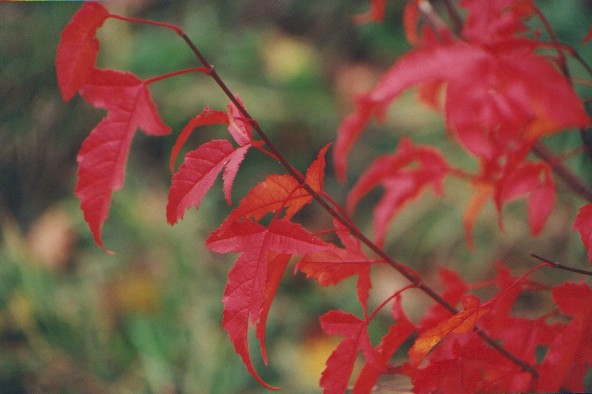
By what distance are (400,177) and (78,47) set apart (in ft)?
1.17

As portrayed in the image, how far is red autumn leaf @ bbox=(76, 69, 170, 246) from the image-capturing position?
1.20 feet

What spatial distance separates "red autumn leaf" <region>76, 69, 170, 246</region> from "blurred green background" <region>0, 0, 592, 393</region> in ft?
1.82

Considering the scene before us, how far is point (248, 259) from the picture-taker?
0.34 meters

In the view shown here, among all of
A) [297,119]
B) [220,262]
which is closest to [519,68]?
[220,262]

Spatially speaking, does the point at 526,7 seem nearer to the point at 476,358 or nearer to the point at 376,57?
the point at 476,358

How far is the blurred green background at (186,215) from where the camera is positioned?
0.96 metres

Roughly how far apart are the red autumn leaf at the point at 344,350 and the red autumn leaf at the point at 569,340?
102mm

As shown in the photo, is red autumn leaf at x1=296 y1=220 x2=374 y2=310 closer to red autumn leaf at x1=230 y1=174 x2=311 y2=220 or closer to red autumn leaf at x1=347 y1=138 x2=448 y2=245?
red autumn leaf at x1=230 y1=174 x2=311 y2=220

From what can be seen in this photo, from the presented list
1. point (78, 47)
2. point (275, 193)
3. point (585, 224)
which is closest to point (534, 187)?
point (585, 224)

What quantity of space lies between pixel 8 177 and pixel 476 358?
1473 mm

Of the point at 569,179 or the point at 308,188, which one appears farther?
the point at 569,179

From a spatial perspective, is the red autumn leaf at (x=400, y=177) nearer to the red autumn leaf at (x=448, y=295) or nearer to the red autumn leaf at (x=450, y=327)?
the red autumn leaf at (x=448, y=295)

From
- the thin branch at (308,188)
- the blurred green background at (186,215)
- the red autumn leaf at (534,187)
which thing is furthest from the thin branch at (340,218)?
the blurred green background at (186,215)

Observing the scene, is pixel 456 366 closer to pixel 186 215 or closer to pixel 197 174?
pixel 197 174
